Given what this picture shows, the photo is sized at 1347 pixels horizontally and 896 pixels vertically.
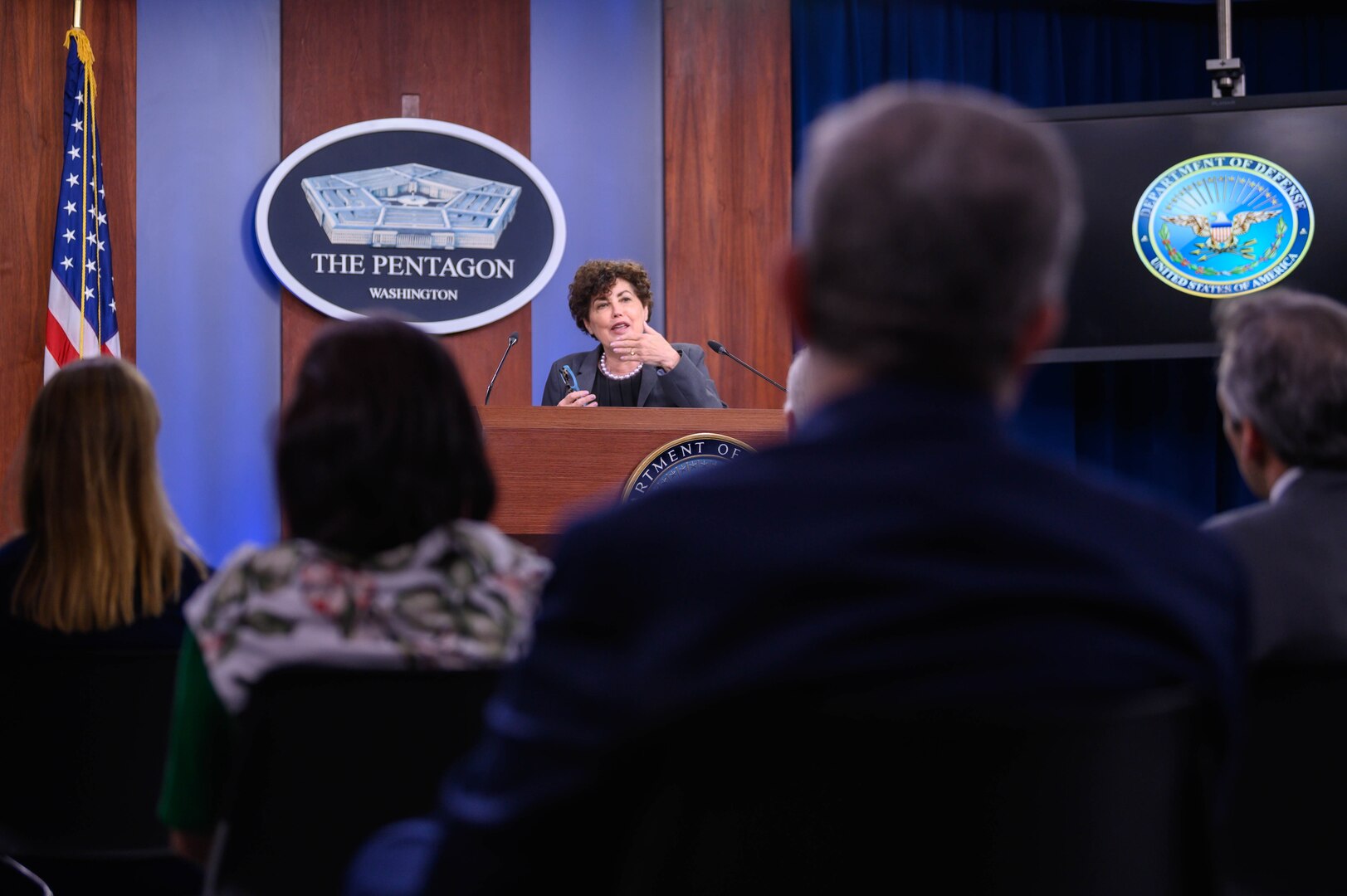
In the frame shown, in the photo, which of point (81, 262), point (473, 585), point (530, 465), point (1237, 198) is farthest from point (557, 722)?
point (1237, 198)

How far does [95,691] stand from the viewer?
1.49 meters

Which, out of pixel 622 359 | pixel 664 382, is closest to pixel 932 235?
pixel 664 382

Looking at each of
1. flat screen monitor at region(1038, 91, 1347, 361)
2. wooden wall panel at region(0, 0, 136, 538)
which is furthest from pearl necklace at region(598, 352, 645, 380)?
wooden wall panel at region(0, 0, 136, 538)

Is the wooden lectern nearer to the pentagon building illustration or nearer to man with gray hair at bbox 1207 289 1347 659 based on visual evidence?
man with gray hair at bbox 1207 289 1347 659

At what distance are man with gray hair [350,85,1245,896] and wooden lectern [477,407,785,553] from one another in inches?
98.4

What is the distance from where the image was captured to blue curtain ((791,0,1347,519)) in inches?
215

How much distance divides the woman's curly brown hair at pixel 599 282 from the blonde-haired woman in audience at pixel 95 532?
9.24 feet

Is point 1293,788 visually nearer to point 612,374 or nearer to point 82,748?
point 82,748

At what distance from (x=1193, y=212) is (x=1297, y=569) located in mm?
3851

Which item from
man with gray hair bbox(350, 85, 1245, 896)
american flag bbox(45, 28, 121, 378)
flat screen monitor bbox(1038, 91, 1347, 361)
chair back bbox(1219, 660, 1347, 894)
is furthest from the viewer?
flat screen monitor bbox(1038, 91, 1347, 361)

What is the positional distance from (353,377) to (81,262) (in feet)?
12.3

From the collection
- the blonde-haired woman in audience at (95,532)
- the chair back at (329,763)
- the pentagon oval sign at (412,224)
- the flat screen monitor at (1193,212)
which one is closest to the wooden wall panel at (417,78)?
the pentagon oval sign at (412,224)

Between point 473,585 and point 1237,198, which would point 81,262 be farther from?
point 1237,198

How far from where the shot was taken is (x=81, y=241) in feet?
14.7
